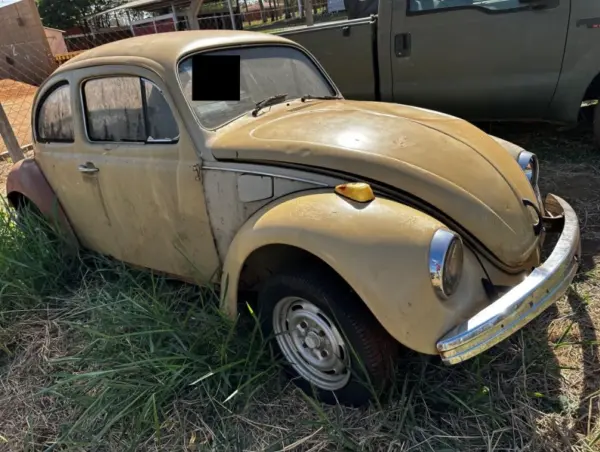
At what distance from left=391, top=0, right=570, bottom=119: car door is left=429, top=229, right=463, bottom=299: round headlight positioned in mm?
3238

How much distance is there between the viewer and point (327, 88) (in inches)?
140

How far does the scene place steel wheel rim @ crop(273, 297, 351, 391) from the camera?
89.7 inches

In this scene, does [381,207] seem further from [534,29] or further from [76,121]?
[534,29]

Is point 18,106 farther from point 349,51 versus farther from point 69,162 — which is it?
point 69,162

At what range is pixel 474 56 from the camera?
473cm

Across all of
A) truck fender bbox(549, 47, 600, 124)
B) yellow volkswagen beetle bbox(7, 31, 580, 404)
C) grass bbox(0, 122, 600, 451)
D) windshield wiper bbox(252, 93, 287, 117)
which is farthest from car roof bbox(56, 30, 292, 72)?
truck fender bbox(549, 47, 600, 124)

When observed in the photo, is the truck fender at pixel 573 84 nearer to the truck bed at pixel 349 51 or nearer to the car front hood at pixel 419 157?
the truck bed at pixel 349 51

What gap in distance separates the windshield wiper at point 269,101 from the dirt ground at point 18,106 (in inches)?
261

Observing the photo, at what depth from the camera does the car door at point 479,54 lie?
4.43 metres

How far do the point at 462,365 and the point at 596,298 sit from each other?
1035 millimetres

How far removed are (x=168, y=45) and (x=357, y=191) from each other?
151 centimetres

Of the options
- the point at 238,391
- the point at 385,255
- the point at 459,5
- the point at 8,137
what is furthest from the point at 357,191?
the point at 8,137

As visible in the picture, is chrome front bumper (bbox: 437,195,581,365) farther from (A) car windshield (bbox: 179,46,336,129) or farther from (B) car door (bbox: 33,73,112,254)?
(B) car door (bbox: 33,73,112,254)

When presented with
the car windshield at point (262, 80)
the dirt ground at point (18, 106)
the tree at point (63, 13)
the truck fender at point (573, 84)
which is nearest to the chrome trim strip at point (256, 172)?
the car windshield at point (262, 80)
